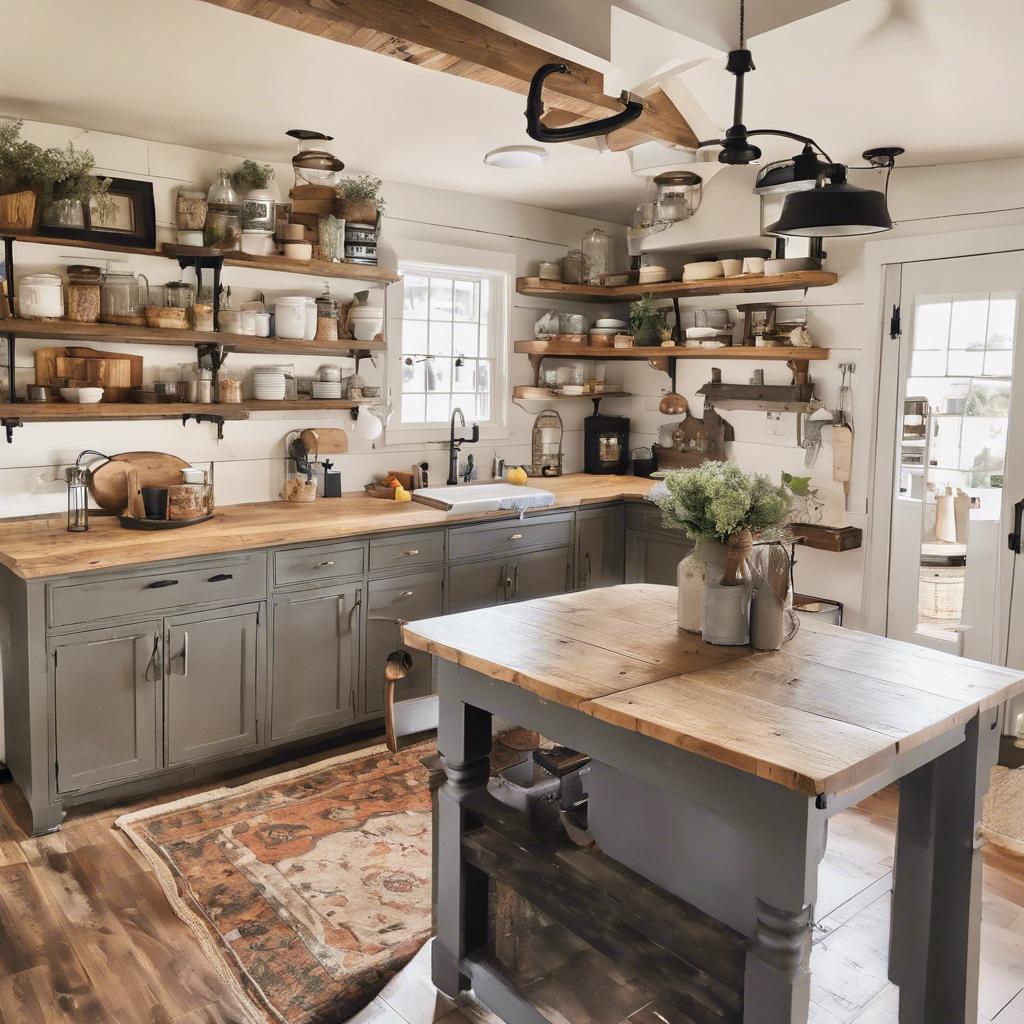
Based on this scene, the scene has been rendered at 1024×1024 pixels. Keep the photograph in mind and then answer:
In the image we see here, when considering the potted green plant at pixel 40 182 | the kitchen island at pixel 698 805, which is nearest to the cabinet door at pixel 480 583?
the kitchen island at pixel 698 805

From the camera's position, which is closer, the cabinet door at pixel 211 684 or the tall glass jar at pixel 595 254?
the cabinet door at pixel 211 684

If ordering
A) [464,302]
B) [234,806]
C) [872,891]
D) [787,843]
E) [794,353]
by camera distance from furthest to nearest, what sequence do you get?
1. [464,302]
2. [794,353]
3. [234,806]
4. [872,891]
5. [787,843]

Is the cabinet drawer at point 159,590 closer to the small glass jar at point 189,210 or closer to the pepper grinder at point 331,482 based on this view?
the pepper grinder at point 331,482

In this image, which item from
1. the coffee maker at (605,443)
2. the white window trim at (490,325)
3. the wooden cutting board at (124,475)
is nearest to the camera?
the wooden cutting board at (124,475)

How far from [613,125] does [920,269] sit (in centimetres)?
286

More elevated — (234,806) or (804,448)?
(804,448)

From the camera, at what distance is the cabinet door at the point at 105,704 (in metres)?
3.39

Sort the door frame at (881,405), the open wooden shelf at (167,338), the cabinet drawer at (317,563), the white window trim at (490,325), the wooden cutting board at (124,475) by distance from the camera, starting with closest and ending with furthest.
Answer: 1. the open wooden shelf at (167,338)
2. the cabinet drawer at (317,563)
3. the wooden cutting board at (124,475)
4. the door frame at (881,405)
5. the white window trim at (490,325)

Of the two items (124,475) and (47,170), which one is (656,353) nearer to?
(124,475)

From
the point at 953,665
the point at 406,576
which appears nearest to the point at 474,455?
the point at 406,576

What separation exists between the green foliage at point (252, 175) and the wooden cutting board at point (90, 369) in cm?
92

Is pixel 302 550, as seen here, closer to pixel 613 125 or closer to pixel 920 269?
pixel 613 125

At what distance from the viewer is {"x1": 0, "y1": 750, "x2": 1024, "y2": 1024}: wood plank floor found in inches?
99.2

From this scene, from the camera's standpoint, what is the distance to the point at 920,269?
4320 millimetres
